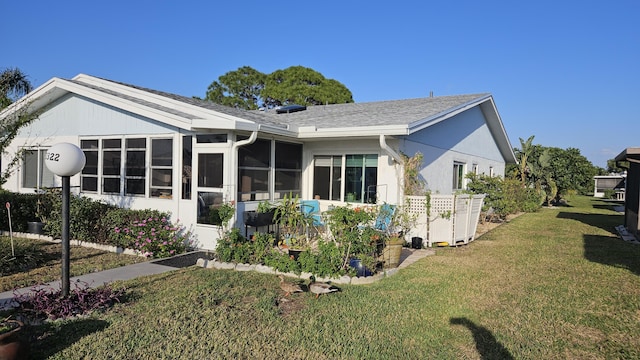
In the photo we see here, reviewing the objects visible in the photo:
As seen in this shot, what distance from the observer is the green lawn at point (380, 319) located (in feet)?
13.2

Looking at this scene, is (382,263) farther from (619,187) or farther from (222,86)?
(619,187)

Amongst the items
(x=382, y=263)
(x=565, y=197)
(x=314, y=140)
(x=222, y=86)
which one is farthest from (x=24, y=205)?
(x=565, y=197)

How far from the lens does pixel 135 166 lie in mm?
10047

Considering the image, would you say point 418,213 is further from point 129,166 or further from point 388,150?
point 129,166

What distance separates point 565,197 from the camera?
90.8 feet

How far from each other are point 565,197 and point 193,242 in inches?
1089

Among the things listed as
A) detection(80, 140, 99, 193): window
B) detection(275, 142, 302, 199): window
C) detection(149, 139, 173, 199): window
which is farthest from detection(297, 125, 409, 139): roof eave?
detection(80, 140, 99, 193): window

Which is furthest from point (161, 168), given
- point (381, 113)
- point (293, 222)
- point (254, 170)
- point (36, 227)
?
point (381, 113)

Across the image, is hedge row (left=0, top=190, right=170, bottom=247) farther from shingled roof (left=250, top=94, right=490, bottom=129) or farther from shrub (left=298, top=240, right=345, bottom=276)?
shingled roof (left=250, top=94, right=490, bottom=129)

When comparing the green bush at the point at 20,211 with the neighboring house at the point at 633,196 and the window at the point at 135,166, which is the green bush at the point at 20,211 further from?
the neighboring house at the point at 633,196

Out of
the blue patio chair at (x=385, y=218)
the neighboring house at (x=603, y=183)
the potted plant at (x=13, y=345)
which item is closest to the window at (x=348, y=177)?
the blue patio chair at (x=385, y=218)

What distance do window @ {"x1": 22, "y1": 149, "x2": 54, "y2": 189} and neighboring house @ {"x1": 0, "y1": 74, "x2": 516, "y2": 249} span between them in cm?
3

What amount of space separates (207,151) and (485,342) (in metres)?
6.92

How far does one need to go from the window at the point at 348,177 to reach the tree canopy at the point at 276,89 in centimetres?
1987
